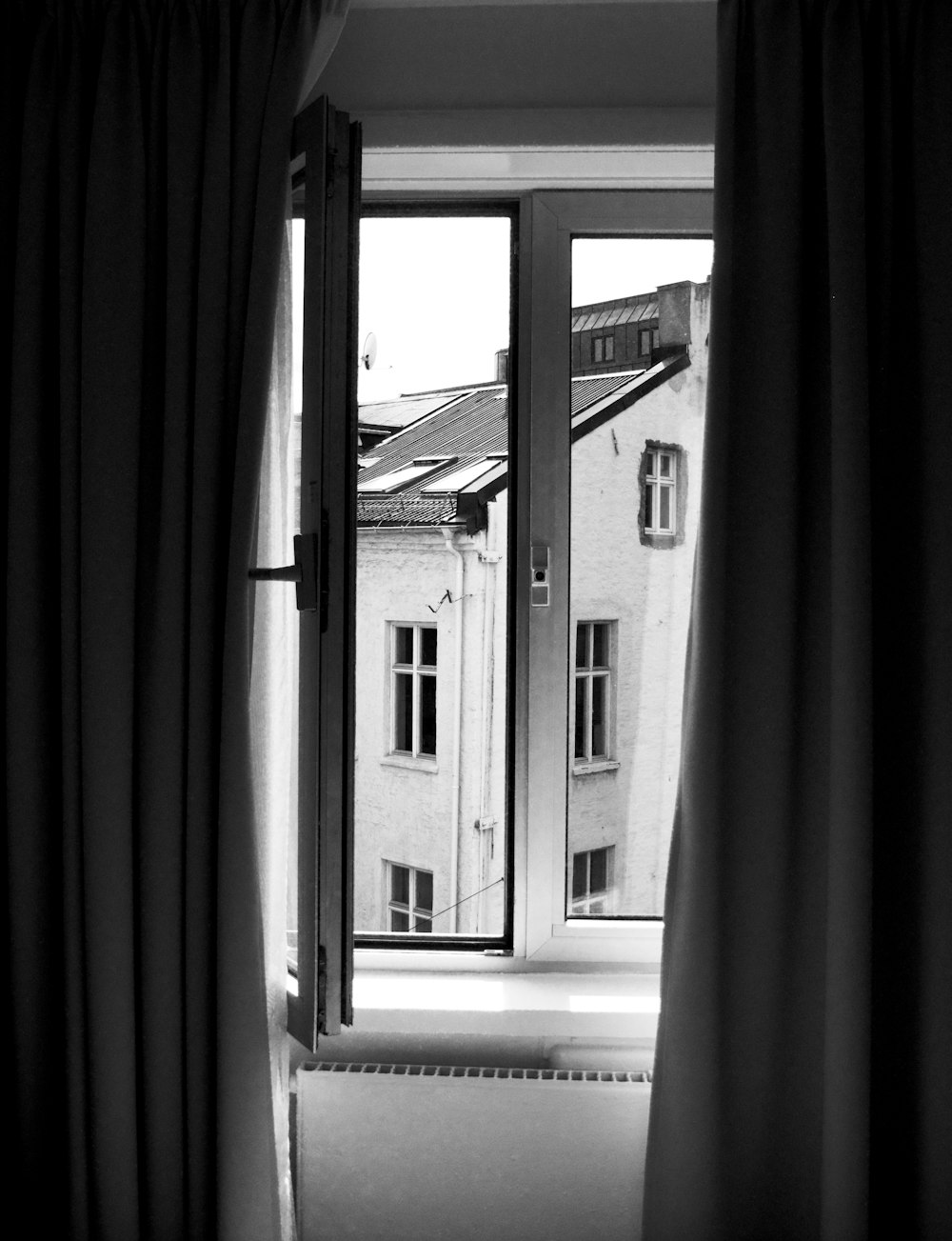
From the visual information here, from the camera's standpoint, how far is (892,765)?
166 cm

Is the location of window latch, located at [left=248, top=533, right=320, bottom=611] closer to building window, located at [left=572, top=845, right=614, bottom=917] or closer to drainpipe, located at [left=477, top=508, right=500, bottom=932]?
drainpipe, located at [left=477, top=508, right=500, bottom=932]

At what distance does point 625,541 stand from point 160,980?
112 cm

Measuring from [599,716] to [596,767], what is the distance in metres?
0.10

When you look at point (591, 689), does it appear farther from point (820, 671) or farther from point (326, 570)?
point (326, 570)

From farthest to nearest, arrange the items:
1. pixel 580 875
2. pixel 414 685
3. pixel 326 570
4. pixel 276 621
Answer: pixel 414 685 → pixel 580 875 → pixel 276 621 → pixel 326 570

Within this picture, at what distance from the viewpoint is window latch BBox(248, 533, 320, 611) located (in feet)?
5.07

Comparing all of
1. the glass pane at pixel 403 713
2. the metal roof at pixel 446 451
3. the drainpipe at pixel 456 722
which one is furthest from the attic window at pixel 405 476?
the glass pane at pixel 403 713

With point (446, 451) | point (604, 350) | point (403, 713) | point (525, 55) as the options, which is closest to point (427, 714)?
point (403, 713)

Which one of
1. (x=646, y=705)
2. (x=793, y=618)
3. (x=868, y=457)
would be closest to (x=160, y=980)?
(x=646, y=705)

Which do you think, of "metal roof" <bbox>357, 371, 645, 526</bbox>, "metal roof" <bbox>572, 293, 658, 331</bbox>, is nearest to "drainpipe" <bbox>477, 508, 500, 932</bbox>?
"metal roof" <bbox>357, 371, 645, 526</bbox>

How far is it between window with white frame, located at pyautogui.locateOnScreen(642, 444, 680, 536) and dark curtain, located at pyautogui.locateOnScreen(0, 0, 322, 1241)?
775mm

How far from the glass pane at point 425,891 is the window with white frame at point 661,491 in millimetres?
841

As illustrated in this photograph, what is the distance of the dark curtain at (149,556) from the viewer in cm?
161

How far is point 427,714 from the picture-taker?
2.17 m
